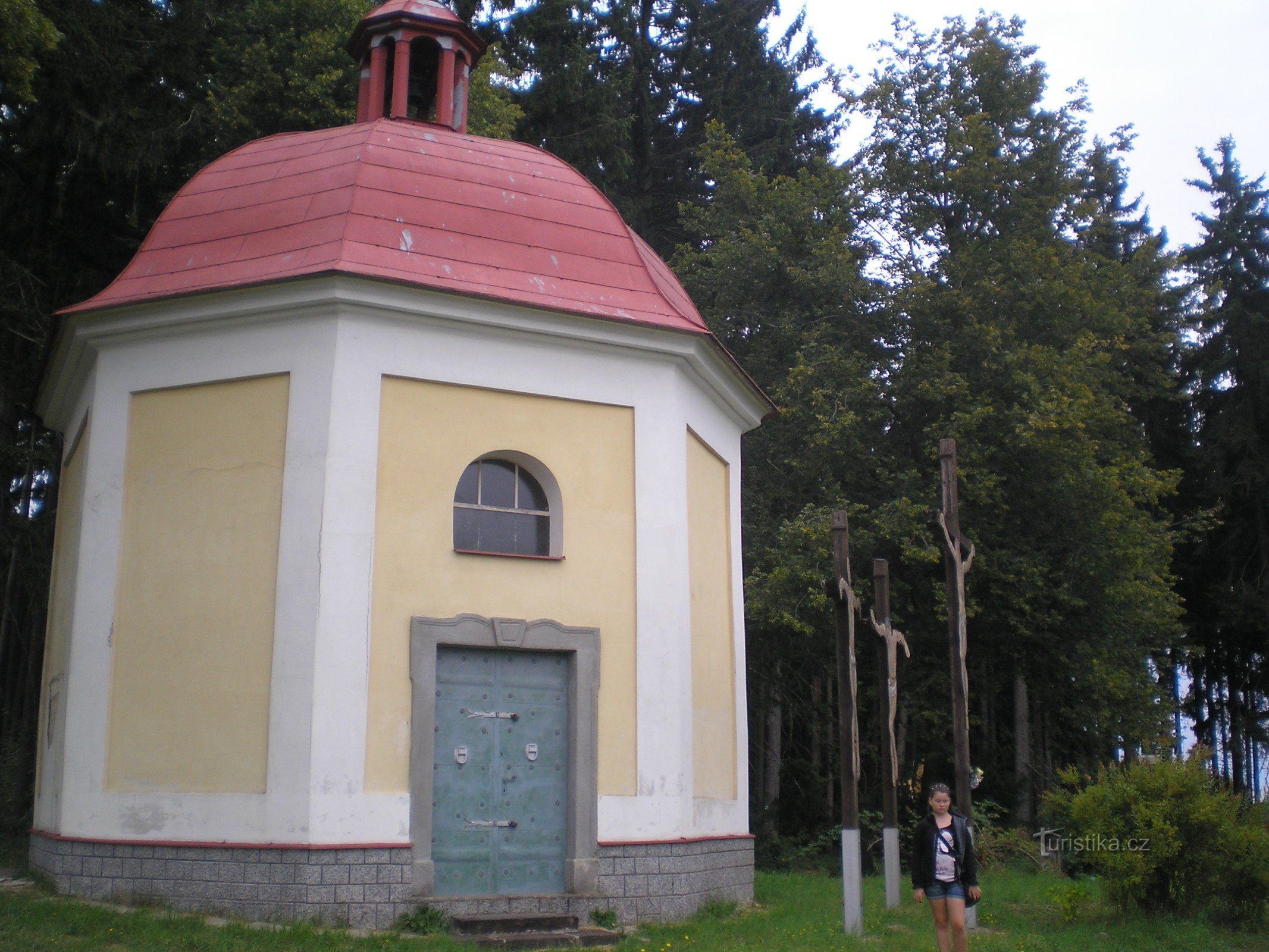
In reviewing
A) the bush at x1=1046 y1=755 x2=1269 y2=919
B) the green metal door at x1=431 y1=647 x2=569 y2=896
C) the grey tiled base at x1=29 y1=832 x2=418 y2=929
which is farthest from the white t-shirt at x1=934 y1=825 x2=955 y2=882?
the grey tiled base at x1=29 y1=832 x2=418 y2=929

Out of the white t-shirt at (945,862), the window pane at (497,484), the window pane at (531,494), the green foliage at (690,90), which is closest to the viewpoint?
the white t-shirt at (945,862)

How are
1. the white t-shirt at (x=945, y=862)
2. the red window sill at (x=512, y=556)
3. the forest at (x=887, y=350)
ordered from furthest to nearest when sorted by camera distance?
the forest at (x=887, y=350) < the red window sill at (x=512, y=556) < the white t-shirt at (x=945, y=862)

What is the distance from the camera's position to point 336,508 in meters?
9.55

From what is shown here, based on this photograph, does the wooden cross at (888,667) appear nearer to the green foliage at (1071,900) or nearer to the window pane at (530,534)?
the green foliage at (1071,900)

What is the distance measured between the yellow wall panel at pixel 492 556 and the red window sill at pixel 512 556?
35 millimetres

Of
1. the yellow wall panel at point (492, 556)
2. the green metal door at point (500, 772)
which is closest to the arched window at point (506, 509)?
the yellow wall panel at point (492, 556)

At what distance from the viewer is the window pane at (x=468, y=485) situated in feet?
33.7

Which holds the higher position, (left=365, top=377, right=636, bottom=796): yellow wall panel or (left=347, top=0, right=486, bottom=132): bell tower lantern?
(left=347, top=0, right=486, bottom=132): bell tower lantern

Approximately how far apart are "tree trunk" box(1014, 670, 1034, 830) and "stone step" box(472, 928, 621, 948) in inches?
490

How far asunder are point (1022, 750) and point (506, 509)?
43.4 feet

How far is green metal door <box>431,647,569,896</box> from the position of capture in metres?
9.59

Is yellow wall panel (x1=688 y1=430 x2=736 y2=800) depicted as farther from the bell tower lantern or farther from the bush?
the bell tower lantern

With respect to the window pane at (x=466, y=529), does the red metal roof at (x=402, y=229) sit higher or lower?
higher

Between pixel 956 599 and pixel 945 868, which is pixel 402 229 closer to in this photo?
pixel 956 599
